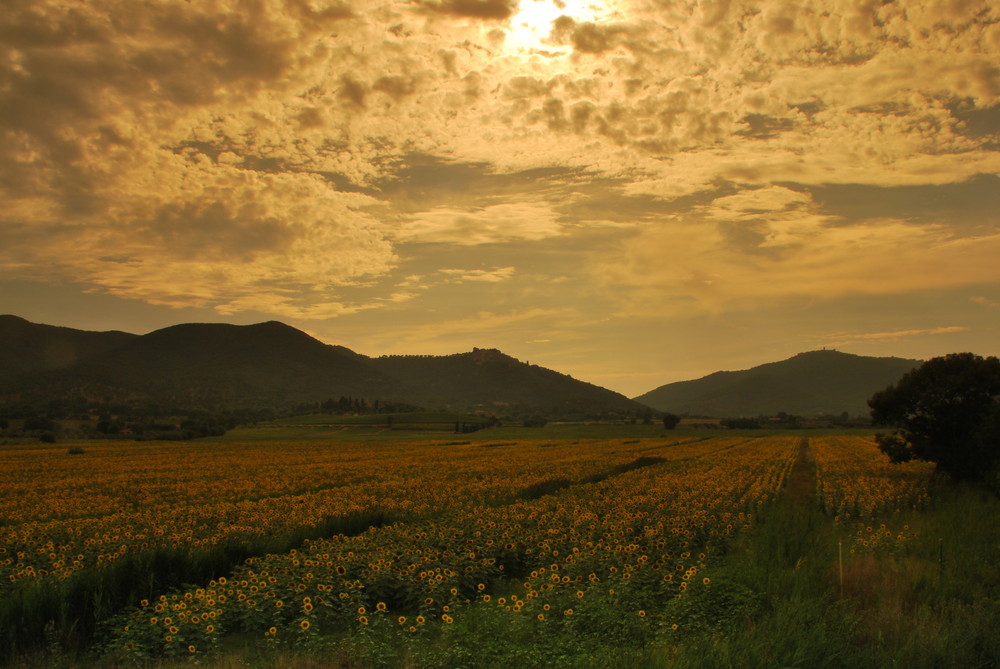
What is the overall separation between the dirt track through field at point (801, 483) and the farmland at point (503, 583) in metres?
4.88

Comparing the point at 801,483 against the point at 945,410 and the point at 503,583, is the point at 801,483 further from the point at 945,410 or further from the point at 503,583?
the point at 503,583

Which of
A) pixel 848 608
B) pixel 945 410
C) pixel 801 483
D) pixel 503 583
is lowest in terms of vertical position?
pixel 801 483

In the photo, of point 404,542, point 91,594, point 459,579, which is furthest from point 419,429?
point 91,594

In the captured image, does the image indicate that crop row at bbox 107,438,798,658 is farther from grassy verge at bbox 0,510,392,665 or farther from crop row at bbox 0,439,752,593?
crop row at bbox 0,439,752,593

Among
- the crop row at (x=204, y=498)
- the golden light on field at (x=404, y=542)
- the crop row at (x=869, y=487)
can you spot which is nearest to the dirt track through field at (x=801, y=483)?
the crop row at (x=869, y=487)

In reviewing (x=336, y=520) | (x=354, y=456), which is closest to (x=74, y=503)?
(x=336, y=520)

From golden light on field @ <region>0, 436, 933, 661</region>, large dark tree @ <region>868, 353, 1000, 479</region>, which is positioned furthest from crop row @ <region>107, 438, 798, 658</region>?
large dark tree @ <region>868, 353, 1000, 479</region>

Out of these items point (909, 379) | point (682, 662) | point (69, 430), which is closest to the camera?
point (682, 662)

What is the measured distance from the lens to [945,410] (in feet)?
101

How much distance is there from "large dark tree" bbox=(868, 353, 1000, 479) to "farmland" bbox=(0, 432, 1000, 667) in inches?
277

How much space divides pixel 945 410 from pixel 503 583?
28311 millimetres

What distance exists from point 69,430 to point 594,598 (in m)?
125

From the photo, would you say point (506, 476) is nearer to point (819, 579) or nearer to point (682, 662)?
point (819, 579)

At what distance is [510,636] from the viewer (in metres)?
8.74
